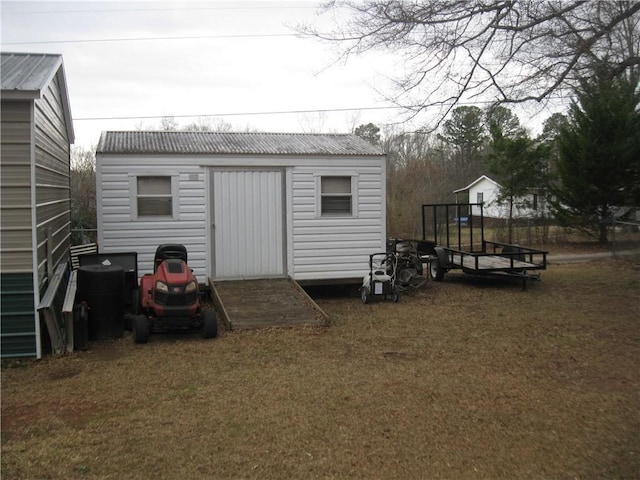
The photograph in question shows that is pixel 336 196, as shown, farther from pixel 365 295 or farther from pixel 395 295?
pixel 395 295

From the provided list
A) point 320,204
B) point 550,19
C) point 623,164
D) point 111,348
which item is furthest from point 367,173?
point 623,164

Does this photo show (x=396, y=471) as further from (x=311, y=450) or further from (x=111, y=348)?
(x=111, y=348)

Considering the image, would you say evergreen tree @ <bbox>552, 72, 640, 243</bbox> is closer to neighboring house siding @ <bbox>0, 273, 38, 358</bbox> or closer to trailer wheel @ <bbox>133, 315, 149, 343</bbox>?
trailer wheel @ <bbox>133, 315, 149, 343</bbox>

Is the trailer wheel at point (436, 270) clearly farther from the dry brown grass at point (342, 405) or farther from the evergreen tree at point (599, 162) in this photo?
the evergreen tree at point (599, 162)

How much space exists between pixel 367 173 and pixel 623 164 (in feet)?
38.3

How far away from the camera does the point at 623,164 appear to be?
19.2 metres

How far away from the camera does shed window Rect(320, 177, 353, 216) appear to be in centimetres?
1180

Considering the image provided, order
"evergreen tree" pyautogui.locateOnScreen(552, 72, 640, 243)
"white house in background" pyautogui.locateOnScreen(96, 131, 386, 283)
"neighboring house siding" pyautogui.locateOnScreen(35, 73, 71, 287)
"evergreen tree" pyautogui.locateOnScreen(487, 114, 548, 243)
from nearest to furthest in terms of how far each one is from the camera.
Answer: "neighboring house siding" pyautogui.locateOnScreen(35, 73, 71, 287), "white house in background" pyautogui.locateOnScreen(96, 131, 386, 283), "evergreen tree" pyautogui.locateOnScreen(552, 72, 640, 243), "evergreen tree" pyautogui.locateOnScreen(487, 114, 548, 243)

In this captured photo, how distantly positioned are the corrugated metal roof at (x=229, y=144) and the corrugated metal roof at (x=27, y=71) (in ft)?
8.85

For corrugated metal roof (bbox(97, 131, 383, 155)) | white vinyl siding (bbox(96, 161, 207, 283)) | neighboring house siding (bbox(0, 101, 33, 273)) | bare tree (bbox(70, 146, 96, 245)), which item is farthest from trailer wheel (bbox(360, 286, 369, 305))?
bare tree (bbox(70, 146, 96, 245))

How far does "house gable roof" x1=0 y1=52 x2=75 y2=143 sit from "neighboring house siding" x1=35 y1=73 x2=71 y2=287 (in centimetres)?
28

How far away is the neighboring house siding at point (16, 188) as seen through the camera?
6543mm

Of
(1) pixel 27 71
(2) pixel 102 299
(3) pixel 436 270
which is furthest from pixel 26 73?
(3) pixel 436 270

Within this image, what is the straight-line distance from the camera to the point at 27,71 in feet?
23.5
